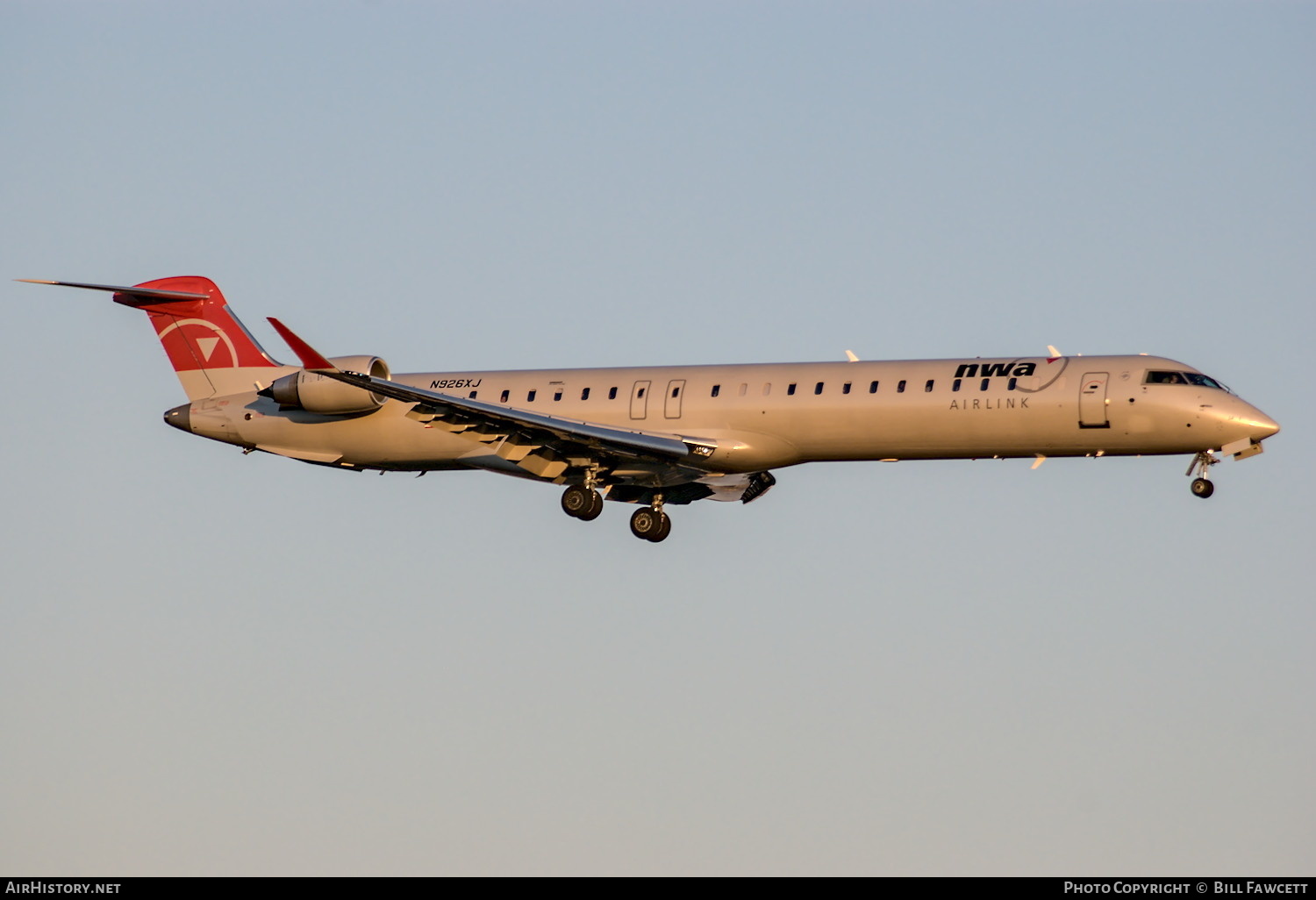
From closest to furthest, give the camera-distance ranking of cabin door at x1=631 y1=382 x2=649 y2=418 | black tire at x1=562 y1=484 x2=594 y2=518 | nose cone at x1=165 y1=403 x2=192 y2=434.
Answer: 1. cabin door at x1=631 y1=382 x2=649 y2=418
2. black tire at x1=562 y1=484 x2=594 y2=518
3. nose cone at x1=165 y1=403 x2=192 y2=434

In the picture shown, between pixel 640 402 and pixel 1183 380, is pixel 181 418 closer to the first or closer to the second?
pixel 640 402

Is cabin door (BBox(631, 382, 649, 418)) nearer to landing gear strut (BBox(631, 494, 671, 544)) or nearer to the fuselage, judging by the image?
the fuselage

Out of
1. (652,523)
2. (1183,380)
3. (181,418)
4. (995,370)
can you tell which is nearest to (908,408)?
(995,370)

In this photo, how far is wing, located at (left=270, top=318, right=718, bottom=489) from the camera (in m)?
35.1

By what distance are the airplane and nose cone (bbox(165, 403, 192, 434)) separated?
42 millimetres

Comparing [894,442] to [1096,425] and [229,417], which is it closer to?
[1096,425]

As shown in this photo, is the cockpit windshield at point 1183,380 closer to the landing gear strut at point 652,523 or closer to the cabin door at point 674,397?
the cabin door at point 674,397

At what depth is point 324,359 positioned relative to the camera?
3466cm

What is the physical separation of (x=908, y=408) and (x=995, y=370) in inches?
69.4

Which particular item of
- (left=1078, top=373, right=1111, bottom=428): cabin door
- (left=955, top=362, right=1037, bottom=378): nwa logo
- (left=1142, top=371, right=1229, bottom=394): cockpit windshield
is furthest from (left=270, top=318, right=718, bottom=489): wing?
(left=1142, top=371, right=1229, bottom=394): cockpit windshield

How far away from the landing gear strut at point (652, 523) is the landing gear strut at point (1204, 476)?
34.8 feet
